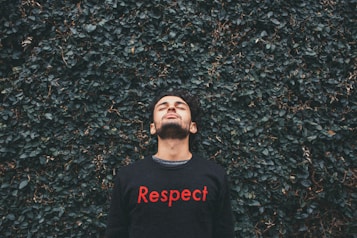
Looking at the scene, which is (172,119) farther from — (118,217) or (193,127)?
(118,217)

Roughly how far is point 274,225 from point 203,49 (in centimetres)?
153

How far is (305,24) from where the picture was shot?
3223 millimetres

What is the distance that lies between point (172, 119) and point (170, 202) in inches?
20.4

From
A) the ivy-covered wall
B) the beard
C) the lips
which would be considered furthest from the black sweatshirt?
the ivy-covered wall

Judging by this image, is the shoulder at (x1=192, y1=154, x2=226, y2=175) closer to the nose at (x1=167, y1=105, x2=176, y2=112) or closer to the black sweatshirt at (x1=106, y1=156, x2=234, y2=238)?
the black sweatshirt at (x1=106, y1=156, x2=234, y2=238)

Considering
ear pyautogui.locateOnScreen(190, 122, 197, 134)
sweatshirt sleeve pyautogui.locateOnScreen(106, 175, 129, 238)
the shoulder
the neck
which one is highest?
ear pyautogui.locateOnScreen(190, 122, 197, 134)

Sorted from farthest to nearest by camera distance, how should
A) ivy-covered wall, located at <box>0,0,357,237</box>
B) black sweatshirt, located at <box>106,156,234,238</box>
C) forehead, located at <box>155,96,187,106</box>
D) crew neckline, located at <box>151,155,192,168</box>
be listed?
ivy-covered wall, located at <box>0,0,357,237</box> → forehead, located at <box>155,96,187,106</box> → crew neckline, located at <box>151,155,192,168</box> → black sweatshirt, located at <box>106,156,234,238</box>

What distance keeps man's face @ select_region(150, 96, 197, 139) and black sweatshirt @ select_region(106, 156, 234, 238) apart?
20cm

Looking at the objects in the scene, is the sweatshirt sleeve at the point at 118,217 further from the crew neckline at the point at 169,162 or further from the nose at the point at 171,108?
the nose at the point at 171,108

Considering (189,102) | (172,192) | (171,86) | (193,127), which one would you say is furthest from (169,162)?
(171,86)

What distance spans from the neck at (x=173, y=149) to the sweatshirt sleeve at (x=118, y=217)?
36 centimetres

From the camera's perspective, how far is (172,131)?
248cm

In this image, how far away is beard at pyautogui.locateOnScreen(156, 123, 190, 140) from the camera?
2.46m

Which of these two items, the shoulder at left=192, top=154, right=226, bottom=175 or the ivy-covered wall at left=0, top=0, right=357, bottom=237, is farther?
the ivy-covered wall at left=0, top=0, right=357, bottom=237
